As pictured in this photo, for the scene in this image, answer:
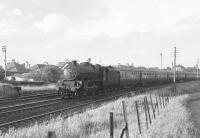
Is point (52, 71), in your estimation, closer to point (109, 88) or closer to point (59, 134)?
point (109, 88)

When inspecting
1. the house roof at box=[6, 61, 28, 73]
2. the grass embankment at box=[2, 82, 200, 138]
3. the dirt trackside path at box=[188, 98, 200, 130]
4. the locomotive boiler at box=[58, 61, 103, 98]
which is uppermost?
the house roof at box=[6, 61, 28, 73]

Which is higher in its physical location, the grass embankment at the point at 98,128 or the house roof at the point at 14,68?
the house roof at the point at 14,68

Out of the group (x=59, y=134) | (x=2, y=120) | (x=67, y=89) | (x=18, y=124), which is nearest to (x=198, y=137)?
(x=59, y=134)

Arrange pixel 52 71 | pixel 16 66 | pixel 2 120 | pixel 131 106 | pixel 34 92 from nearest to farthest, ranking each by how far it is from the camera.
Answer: pixel 2 120 → pixel 131 106 → pixel 34 92 → pixel 52 71 → pixel 16 66

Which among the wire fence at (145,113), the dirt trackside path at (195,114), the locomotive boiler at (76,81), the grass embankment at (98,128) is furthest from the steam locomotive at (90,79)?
the grass embankment at (98,128)

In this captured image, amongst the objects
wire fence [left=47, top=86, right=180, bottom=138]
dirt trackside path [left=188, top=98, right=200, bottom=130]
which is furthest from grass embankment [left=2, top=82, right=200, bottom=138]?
dirt trackside path [left=188, top=98, right=200, bottom=130]

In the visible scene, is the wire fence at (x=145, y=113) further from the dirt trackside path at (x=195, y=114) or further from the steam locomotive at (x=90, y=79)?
the steam locomotive at (x=90, y=79)

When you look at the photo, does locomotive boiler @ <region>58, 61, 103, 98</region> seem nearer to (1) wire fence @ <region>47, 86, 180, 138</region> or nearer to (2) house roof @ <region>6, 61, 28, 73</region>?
(1) wire fence @ <region>47, 86, 180, 138</region>

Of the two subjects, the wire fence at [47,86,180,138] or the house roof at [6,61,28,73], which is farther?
the house roof at [6,61,28,73]

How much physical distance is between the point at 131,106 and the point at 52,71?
47584 millimetres

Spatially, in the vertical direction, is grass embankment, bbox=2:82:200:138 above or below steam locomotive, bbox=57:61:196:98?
below

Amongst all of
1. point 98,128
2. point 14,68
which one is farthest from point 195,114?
point 14,68

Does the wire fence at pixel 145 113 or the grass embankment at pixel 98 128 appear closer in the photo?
the wire fence at pixel 145 113

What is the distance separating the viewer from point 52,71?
69.0 metres
